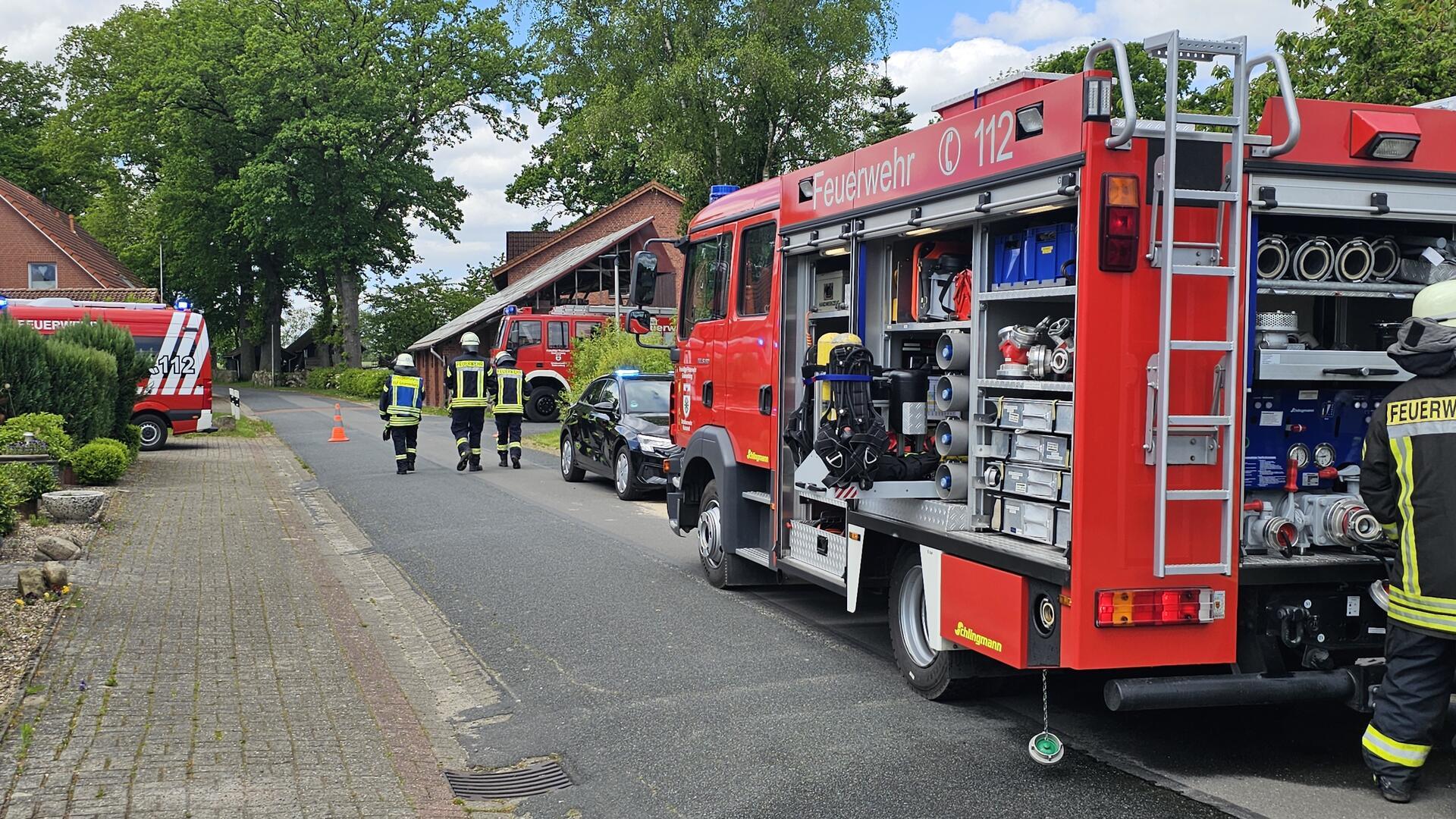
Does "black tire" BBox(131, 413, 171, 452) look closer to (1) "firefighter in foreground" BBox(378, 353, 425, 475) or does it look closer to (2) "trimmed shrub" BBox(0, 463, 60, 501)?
(1) "firefighter in foreground" BBox(378, 353, 425, 475)

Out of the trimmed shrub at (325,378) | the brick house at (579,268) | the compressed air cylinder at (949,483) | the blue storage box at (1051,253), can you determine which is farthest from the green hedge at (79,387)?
the trimmed shrub at (325,378)

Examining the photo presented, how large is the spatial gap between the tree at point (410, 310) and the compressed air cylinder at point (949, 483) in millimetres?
51321

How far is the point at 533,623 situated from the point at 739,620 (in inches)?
53.4

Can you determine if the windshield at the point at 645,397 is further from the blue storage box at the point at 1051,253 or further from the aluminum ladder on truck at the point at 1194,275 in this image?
the aluminum ladder on truck at the point at 1194,275

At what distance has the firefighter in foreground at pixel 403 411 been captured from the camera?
1770cm

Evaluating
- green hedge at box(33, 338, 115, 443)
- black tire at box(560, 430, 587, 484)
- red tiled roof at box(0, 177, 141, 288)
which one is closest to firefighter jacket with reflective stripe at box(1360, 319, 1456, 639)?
black tire at box(560, 430, 587, 484)

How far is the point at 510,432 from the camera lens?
1900 centimetres

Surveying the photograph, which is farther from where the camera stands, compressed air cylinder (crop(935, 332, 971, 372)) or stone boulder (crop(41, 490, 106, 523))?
stone boulder (crop(41, 490, 106, 523))

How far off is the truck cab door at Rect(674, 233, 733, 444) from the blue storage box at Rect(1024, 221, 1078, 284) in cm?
361

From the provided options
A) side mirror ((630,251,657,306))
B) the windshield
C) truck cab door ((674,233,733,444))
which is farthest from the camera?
the windshield

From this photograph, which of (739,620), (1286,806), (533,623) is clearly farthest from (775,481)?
(1286,806)

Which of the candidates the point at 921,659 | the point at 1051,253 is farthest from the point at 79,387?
the point at 1051,253

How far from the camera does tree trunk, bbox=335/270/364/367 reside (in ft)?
176

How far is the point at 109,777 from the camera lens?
192 inches
